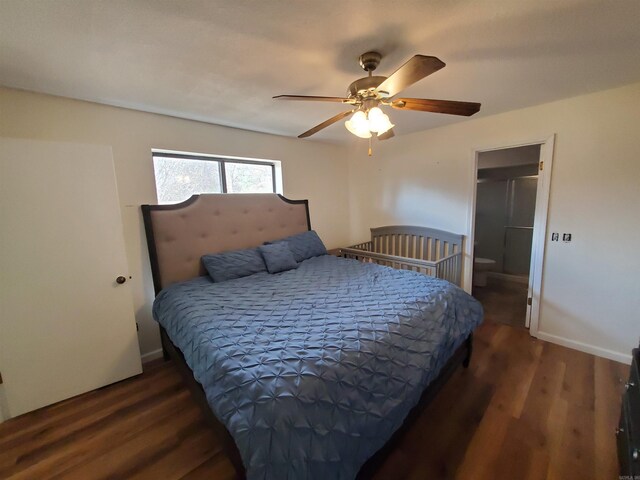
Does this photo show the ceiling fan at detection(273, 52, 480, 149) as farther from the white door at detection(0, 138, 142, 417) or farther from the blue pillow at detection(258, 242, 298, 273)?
the white door at detection(0, 138, 142, 417)

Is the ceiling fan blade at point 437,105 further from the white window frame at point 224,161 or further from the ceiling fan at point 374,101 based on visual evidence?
the white window frame at point 224,161

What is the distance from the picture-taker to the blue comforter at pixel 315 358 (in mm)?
968

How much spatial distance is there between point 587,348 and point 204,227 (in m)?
3.87

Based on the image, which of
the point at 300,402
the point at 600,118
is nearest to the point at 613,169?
the point at 600,118

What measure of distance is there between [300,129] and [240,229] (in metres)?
1.37

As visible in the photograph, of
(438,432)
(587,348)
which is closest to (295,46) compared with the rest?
(438,432)

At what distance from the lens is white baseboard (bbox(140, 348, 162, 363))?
8.03ft

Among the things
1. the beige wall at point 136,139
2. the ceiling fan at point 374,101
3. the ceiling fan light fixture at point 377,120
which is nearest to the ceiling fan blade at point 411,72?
the ceiling fan at point 374,101

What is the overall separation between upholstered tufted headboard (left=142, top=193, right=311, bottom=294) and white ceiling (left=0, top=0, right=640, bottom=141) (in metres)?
0.95

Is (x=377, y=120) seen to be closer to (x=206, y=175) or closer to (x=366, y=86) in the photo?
(x=366, y=86)

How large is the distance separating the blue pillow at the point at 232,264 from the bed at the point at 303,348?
0.09 metres

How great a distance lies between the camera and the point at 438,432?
1623 millimetres

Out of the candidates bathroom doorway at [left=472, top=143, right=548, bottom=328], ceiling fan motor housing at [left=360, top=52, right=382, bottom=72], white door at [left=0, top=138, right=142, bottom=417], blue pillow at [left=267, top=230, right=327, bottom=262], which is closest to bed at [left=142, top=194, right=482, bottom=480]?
white door at [left=0, top=138, right=142, bottom=417]

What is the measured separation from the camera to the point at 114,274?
6.86 feet
